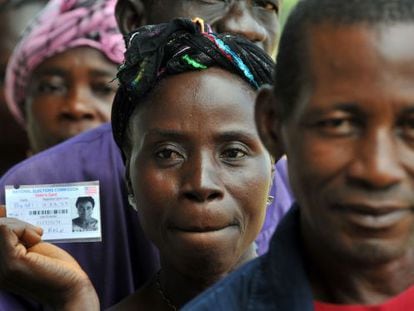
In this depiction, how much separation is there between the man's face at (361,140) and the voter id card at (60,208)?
1.53 meters

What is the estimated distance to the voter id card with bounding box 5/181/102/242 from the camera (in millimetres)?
3340

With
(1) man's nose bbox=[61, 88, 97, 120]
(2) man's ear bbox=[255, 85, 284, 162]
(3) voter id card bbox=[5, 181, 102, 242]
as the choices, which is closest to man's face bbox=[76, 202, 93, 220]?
(3) voter id card bbox=[5, 181, 102, 242]

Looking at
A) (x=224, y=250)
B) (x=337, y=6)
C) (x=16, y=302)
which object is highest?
(x=337, y=6)

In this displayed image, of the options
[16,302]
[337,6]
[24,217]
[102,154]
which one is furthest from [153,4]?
[337,6]

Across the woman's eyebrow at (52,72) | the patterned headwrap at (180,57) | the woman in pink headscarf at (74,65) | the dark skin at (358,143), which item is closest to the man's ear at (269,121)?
the dark skin at (358,143)

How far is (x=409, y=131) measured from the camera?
183 cm

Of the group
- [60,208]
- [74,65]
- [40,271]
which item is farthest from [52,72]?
[40,271]

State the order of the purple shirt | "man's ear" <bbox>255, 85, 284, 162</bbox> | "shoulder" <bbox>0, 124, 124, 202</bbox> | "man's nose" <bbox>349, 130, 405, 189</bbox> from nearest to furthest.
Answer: "man's nose" <bbox>349, 130, 405, 189</bbox> < "man's ear" <bbox>255, 85, 284, 162</bbox> < the purple shirt < "shoulder" <bbox>0, 124, 124, 202</bbox>

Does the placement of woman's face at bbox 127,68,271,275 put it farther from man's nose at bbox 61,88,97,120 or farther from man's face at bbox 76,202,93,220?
man's nose at bbox 61,88,97,120

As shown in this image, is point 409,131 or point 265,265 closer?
point 409,131

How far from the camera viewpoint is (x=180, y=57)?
2838mm

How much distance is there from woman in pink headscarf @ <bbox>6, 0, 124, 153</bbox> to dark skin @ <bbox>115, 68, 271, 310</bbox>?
1345 millimetres

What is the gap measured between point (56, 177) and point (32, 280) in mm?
533

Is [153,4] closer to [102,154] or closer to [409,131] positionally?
[102,154]
